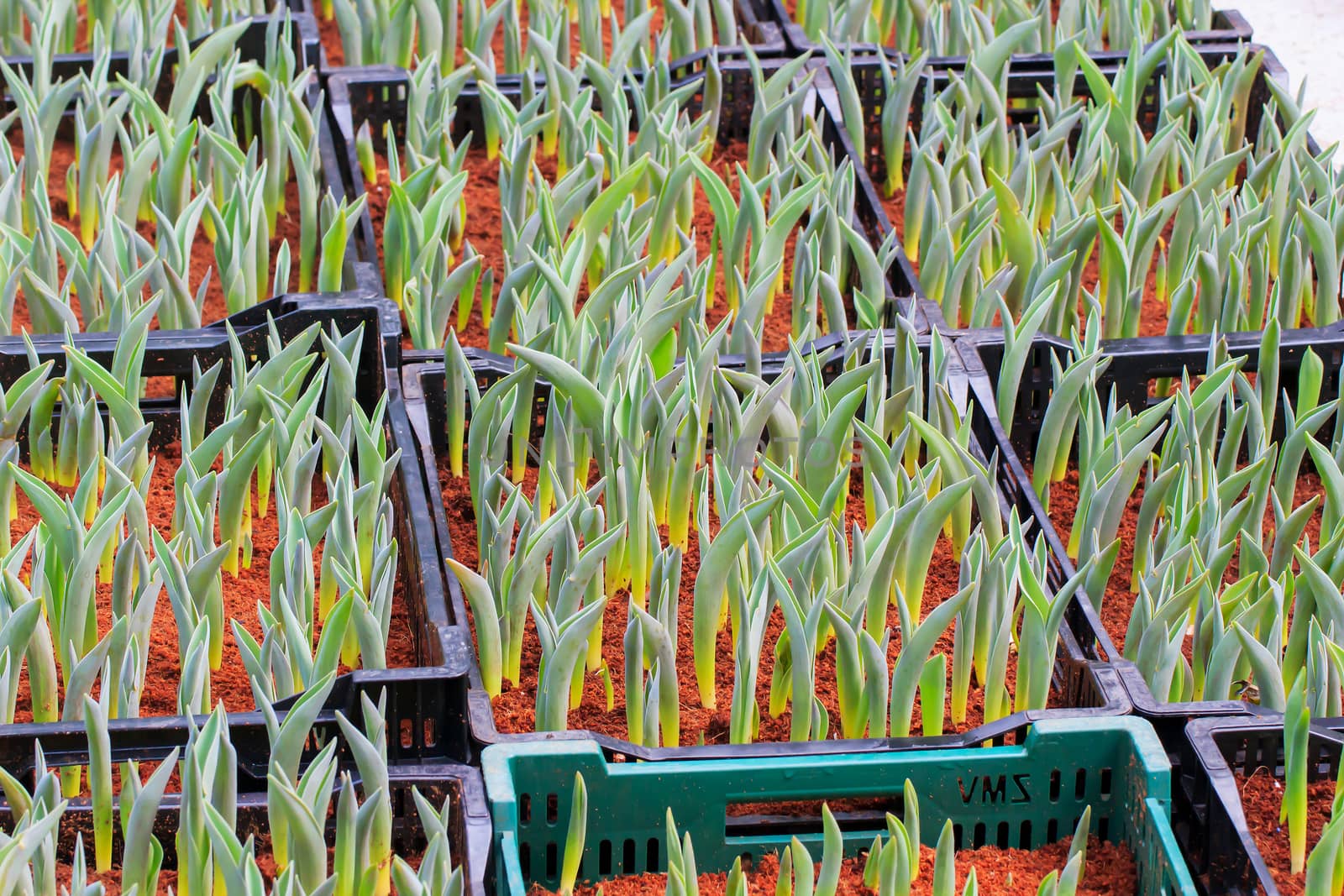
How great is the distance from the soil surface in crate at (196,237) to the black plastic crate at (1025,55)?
935 mm

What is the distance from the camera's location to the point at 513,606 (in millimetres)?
1860

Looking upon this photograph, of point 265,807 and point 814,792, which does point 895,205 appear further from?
point 265,807

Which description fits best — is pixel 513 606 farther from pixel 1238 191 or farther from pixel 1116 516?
pixel 1238 191

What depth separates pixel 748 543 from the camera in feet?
6.17

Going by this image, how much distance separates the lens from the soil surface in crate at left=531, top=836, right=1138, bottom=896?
166 cm

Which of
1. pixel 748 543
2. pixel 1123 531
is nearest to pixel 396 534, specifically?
pixel 748 543

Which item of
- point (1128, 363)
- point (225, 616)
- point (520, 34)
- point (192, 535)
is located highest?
point (520, 34)

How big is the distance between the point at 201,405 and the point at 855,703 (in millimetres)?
884

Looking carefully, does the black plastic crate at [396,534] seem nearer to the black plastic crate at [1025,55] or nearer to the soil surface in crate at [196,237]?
the soil surface in crate at [196,237]

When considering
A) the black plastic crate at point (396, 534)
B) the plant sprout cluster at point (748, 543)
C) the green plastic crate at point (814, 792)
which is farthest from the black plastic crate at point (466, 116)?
the green plastic crate at point (814, 792)

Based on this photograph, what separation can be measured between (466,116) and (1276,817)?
197cm

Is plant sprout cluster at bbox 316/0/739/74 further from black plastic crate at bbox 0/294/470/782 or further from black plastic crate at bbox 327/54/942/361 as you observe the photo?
black plastic crate at bbox 0/294/470/782

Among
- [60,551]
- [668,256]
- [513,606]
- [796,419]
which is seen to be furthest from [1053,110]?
[60,551]

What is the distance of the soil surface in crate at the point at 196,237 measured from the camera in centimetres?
268
